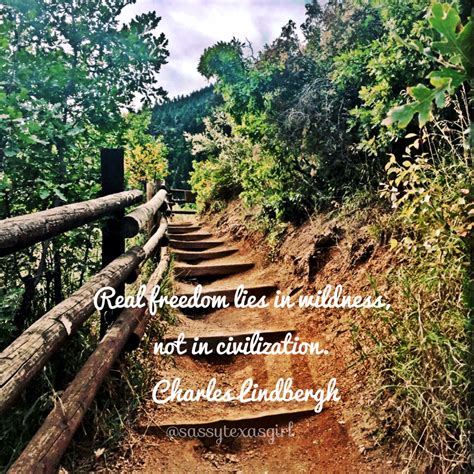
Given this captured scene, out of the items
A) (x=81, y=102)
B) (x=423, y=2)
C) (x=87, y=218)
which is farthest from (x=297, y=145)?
(x=87, y=218)

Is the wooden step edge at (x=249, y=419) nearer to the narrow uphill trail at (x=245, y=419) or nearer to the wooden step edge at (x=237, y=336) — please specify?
the narrow uphill trail at (x=245, y=419)

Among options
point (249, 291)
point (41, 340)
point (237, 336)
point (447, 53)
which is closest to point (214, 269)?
point (249, 291)

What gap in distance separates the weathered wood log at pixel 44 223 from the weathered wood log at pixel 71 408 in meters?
0.71

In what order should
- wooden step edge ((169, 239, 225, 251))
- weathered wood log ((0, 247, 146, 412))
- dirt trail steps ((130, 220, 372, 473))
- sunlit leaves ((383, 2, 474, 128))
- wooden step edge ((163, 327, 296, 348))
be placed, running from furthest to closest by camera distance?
wooden step edge ((169, 239, 225, 251)), wooden step edge ((163, 327, 296, 348)), dirt trail steps ((130, 220, 372, 473)), weathered wood log ((0, 247, 146, 412)), sunlit leaves ((383, 2, 474, 128))

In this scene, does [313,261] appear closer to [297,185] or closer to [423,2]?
[297,185]

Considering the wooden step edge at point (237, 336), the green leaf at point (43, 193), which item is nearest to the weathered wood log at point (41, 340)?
the green leaf at point (43, 193)

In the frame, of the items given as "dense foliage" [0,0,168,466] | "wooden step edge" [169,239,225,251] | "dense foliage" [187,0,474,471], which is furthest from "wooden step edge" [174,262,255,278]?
"dense foliage" [0,0,168,466]

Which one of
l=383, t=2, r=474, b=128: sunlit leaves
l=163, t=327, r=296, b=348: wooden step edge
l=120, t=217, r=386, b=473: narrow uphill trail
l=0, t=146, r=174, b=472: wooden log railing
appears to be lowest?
l=120, t=217, r=386, b=473: narrow uphill trail

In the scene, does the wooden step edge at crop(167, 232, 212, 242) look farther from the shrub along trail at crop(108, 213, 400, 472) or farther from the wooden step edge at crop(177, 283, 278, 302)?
the shrub along trail at crop(108, 213, 400, 472)

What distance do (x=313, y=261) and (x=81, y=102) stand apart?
2510 mm

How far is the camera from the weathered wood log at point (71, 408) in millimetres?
1480

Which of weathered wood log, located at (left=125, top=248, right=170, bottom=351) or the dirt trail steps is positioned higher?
weathered wood log, located at (left=125, top=248, right=170, bottom=351)

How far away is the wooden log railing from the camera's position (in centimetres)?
137

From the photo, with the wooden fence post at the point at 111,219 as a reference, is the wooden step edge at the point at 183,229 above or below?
below
